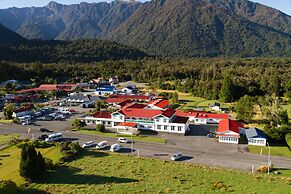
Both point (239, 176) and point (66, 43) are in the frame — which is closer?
point (239, 176)

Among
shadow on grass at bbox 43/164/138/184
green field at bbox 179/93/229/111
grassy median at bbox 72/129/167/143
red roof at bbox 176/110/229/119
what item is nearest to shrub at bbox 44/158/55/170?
shadow on grass at bbox 43/164/138/184

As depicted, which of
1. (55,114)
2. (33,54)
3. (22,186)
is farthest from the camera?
(33,54)

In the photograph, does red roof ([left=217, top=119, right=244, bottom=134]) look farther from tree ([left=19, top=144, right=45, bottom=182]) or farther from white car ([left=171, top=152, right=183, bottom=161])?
tree ([left=19, top=144, right=45, bottom=182])

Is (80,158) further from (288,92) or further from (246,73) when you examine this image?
(246,73)

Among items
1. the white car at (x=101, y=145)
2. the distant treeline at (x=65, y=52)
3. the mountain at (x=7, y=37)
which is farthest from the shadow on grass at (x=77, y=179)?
the mountain at (x=7, y=37)

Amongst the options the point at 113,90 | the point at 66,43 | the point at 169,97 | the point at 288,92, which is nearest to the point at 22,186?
the point at 169,97

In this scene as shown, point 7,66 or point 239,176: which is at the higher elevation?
point 7,66

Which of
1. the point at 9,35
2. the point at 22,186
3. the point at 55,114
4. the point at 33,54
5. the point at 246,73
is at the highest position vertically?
the point at 9,35

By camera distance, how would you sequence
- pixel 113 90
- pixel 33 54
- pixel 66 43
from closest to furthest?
pixel 113 90, pixel 33 54, pixel 66 43
